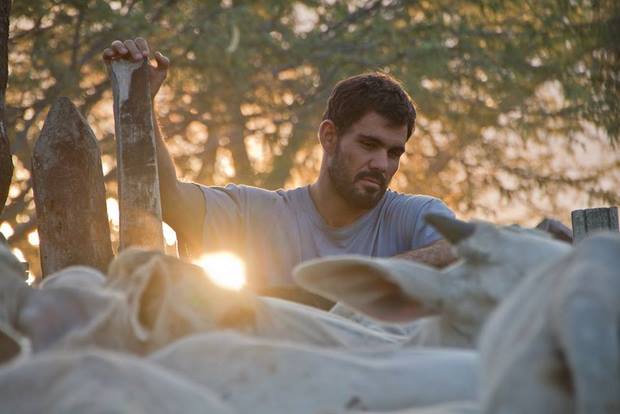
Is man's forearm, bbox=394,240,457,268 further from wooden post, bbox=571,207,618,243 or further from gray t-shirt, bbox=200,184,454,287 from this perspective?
wooden post, bbox=571,207,618,243

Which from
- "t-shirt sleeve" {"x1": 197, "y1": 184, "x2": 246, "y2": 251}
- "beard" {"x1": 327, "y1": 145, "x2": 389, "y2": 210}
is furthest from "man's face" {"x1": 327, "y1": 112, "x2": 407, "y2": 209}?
"t-shirt sleeve" {"x1": 197, "y1": 184, "x2": 246, "y2": 251}

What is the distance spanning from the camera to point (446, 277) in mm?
2619

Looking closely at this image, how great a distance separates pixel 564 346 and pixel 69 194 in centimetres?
313

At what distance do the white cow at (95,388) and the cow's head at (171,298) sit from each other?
1.57 ft

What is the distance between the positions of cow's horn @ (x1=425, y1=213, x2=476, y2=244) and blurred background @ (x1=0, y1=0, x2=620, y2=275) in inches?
385

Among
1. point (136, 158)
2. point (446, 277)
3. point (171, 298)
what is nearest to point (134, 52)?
point (136, 158)

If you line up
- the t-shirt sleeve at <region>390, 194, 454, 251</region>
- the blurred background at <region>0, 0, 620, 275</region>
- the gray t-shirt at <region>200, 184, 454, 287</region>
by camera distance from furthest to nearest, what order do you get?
the blurred background at <region>0, 0, 620, 275</region>, the gray t-shirt at <region>200, 184, 454, 287</region>, the t-shirt sleeve at <region>390, 194, 454, 251</region>

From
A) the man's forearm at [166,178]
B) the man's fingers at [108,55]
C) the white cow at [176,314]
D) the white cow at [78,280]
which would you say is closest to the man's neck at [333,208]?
the man's forearm at [166,178]

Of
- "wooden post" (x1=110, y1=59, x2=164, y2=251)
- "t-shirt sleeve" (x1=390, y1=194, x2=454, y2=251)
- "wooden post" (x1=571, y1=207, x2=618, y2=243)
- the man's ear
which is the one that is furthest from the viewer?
the man's ear

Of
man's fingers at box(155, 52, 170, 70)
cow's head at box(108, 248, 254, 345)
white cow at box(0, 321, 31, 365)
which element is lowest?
white cow at box(0, 321, 31, 365)

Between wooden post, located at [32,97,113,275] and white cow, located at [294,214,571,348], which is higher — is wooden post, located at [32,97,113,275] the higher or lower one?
the higher one

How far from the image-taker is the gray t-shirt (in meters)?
5.75

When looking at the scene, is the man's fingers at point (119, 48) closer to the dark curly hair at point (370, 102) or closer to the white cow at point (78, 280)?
the white cow at point (78, 280)

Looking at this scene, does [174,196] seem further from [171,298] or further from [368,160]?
[171,298]
